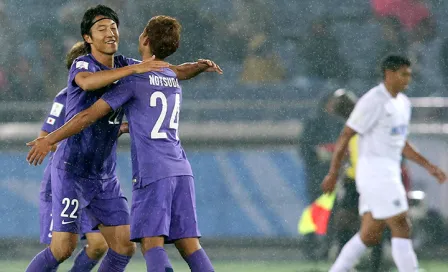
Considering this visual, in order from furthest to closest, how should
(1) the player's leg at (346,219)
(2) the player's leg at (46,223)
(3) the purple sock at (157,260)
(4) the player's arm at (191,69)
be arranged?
1. (1) the player's leg at (346,219)
2. (2) the player's leg at (46,223)
3. (4) the player's arm at (191,69)
4. (3) the purple sock at (157,260)

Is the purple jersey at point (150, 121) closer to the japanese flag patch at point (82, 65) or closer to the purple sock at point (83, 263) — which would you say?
the japanese flag patch at point (82, 65)

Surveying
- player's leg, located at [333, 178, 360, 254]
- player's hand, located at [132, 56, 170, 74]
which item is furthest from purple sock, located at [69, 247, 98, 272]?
player's leg, located at [333, 178, 360, 254]

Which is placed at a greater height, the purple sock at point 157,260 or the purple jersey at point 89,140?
the purple jersey at point 89,140

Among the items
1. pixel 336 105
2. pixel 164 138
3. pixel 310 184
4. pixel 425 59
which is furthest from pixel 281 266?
pixel 164 138

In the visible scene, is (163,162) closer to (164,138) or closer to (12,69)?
(164,138)

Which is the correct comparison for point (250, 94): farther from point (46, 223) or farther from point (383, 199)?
point (46, 223)

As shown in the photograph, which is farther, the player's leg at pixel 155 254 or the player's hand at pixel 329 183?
the player's hand at pixel 329 183

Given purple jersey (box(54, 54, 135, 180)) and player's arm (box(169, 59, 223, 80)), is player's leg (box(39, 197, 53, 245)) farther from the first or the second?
player's arm (box(169, 59, 223, 80))

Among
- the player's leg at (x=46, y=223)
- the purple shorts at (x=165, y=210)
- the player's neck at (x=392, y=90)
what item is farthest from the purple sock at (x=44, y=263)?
the player's neck at (x=392, y=90)

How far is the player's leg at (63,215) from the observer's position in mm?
5387

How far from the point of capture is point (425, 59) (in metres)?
8.93

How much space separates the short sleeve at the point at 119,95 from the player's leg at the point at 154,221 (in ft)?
1.22

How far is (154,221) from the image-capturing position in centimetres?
492

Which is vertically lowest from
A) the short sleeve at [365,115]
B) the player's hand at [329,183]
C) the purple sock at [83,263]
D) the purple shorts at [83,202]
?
the purple sock at [83,263]
